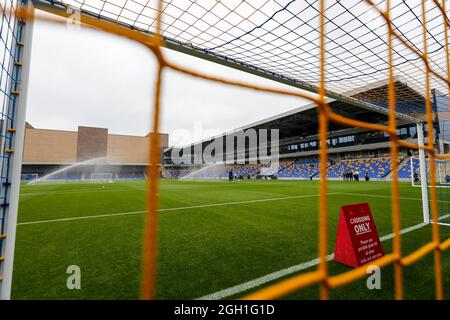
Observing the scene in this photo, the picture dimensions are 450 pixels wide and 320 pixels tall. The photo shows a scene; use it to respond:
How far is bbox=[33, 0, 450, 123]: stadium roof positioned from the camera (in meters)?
2.08

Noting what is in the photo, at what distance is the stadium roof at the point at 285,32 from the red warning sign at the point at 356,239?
168 cm

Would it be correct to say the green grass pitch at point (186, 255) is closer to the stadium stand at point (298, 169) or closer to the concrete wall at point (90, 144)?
the stadium stand at point (298, 169)

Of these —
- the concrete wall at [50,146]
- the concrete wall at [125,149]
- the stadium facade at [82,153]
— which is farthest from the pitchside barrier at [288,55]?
the concrete wall at [50,146]

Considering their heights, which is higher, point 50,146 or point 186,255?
point 50,146

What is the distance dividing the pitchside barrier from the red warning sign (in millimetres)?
154

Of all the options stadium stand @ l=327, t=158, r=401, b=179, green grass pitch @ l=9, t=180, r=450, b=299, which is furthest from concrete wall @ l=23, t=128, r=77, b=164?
green grass pitch @ l=9, t=180, r=450, b=299

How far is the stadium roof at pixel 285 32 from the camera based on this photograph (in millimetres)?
2082

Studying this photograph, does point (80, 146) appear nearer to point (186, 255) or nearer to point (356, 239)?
point (186, 255)

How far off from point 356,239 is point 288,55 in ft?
7.73

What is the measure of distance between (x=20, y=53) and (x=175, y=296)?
1.77 m

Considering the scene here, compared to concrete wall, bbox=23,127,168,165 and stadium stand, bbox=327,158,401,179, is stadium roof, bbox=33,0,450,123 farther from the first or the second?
concrete wall, bbox=23,127,168,165

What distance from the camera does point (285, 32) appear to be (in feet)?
8.37

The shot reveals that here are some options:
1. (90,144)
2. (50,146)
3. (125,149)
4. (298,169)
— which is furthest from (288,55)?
(50,146)

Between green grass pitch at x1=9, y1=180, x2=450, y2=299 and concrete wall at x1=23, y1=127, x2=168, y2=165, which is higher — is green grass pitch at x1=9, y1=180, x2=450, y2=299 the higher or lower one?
the lower one
